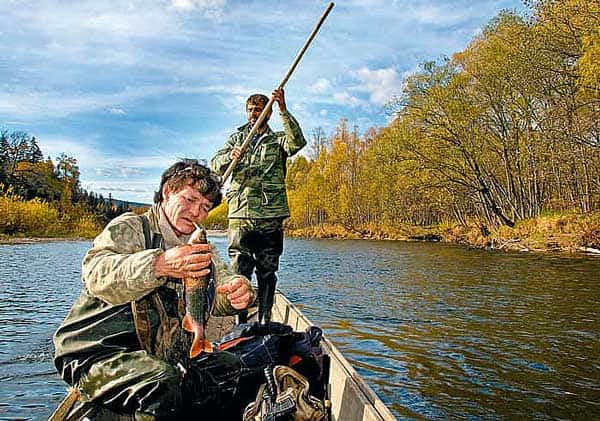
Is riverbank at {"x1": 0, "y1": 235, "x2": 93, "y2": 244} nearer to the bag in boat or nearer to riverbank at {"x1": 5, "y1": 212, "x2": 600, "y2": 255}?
riverbank at {"x1": 5, "y1": 212, "x2": 600, "y2": 255}

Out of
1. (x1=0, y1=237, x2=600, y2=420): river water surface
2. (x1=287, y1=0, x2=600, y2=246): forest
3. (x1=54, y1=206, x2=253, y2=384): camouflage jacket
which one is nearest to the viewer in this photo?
(x1=54, y1=206, x2=253, y2=384): camouflage jacket

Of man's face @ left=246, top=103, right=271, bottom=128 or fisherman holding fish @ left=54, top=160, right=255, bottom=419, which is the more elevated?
man's face @ left=246, top=103, right=271, bottom=128

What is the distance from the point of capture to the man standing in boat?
5.83 meters

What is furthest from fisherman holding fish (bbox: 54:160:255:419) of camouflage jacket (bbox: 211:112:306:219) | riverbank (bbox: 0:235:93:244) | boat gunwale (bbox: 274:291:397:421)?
riverbank (bbox: 0:235:93:244)

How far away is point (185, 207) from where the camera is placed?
2.89 meters

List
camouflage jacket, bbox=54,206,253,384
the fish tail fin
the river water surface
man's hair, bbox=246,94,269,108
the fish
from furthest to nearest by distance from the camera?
the river water surface < man's hair, bbox=246,94,269,108 < the fish tail fin < the fish < camouflage jacket, bbox=54,206,253,384

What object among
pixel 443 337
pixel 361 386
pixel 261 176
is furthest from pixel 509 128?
pixel 361 386

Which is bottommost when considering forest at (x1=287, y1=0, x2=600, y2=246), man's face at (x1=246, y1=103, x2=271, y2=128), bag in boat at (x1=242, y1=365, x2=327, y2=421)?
bag in boat at (x1=242, y1=365, x2=327, y2=421)

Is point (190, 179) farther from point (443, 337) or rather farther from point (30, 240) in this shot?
point (30, 240)

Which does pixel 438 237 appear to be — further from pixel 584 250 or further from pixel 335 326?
pixel 335 326

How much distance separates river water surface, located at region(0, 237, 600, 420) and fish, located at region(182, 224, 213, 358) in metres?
3.42

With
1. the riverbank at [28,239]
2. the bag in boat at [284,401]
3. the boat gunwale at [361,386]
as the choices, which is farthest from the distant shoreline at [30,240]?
the bag in boat at [284,401]

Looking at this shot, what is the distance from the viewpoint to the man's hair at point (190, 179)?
287 centimetres

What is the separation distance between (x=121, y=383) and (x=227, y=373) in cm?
84
